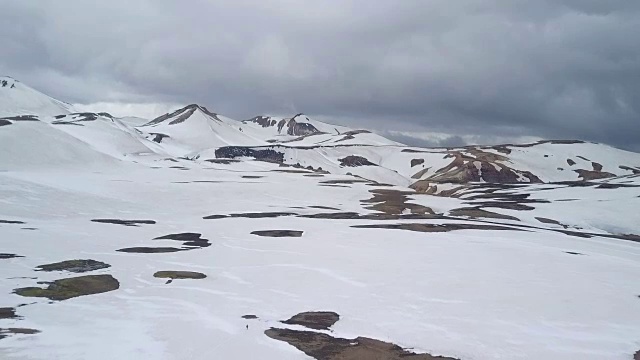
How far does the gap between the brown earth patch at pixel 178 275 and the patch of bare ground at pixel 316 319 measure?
8.84 metres

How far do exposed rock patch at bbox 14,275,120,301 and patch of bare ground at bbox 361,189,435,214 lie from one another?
156 ft

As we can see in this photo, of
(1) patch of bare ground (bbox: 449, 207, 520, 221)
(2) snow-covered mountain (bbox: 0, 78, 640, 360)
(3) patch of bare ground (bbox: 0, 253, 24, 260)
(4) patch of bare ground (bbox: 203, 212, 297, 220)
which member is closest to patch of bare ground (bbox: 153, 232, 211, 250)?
(2) snow-covered mountain (bbox: 0, 78, 640, 360)

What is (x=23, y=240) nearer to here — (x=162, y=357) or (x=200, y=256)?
(x=200, y=256)

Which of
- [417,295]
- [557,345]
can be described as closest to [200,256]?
[417,295]

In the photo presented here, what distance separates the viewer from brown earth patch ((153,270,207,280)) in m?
28.0

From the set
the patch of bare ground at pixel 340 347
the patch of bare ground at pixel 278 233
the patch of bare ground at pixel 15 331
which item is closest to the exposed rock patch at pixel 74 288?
the patch of bare ground at pixel 15 331

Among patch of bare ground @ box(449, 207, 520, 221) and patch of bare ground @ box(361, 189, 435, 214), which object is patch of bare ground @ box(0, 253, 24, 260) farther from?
patch of bare ground @ box(449, 207, 520, 221)

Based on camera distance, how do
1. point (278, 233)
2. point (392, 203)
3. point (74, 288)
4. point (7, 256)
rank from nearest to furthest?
1. point (74, 288)
2. point (7, 256)
3. point (278, 233)
4. point (392, 203)

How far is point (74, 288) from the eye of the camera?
24.4m

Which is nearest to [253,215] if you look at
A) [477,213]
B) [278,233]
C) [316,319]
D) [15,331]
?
[278,233]

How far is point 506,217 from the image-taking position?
65938mm

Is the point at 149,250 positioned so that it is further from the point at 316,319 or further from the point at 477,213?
the point at 477,213

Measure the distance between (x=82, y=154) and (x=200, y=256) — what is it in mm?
89457

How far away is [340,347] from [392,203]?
62.4 m
